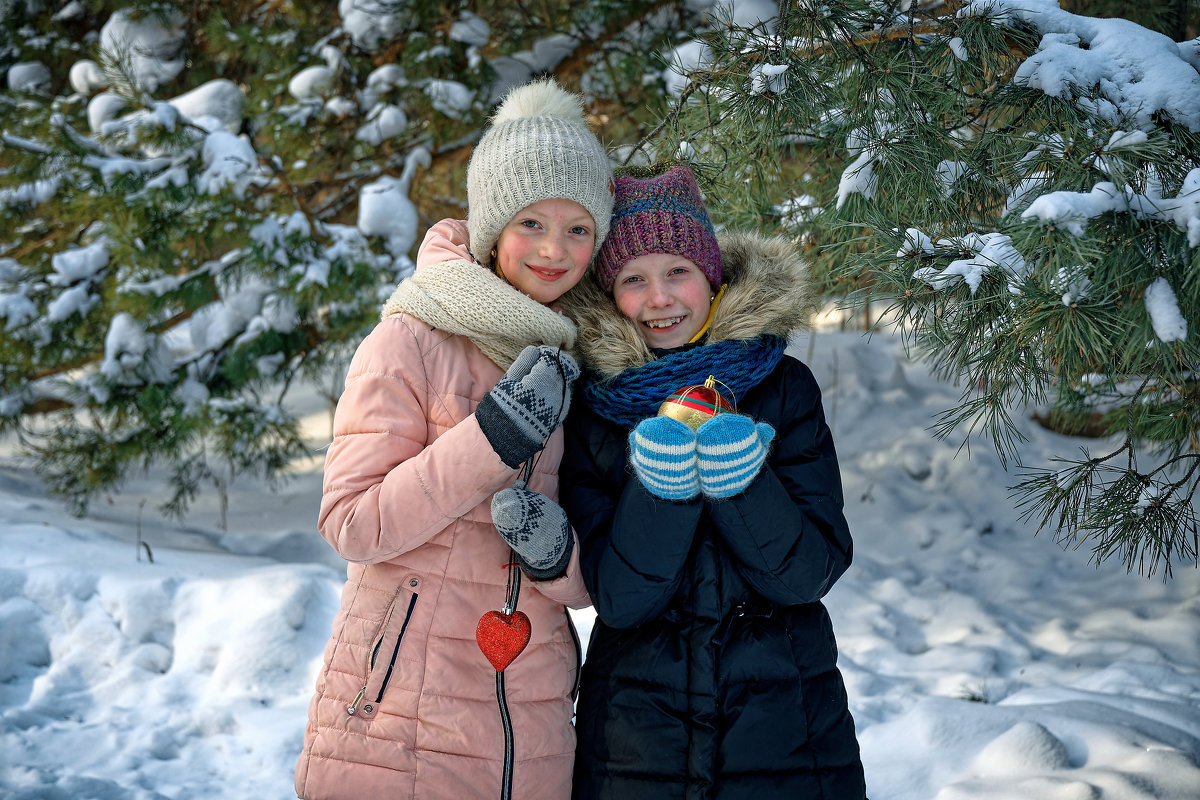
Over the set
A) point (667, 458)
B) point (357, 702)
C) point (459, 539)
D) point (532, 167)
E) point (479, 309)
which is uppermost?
→ point (532, 167)

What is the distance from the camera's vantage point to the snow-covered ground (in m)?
2.36

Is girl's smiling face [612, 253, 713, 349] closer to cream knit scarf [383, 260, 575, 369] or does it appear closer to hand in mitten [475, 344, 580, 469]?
cream knit scarf [383, 260, 575, 369]

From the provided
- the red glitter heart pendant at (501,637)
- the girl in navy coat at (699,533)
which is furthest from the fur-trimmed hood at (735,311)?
the red glitter heart pendant at (501,637)

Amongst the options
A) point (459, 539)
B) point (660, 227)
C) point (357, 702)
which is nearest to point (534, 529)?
point (459, 539)

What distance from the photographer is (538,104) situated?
71.8 inches

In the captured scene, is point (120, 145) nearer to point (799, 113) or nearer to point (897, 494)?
point (799, 113)

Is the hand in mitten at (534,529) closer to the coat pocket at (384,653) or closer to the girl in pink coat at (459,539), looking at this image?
the girl in pink coat at (459,539)

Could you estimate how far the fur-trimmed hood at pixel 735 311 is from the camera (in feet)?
5.62

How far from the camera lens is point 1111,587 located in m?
3.97

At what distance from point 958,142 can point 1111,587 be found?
3.06m

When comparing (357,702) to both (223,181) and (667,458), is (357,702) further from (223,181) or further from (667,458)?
(223,181)

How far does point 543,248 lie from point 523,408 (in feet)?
1.28

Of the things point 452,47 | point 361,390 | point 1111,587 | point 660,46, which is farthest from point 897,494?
point 361,390

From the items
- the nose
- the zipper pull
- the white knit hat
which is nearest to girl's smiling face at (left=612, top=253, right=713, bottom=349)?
the nose
